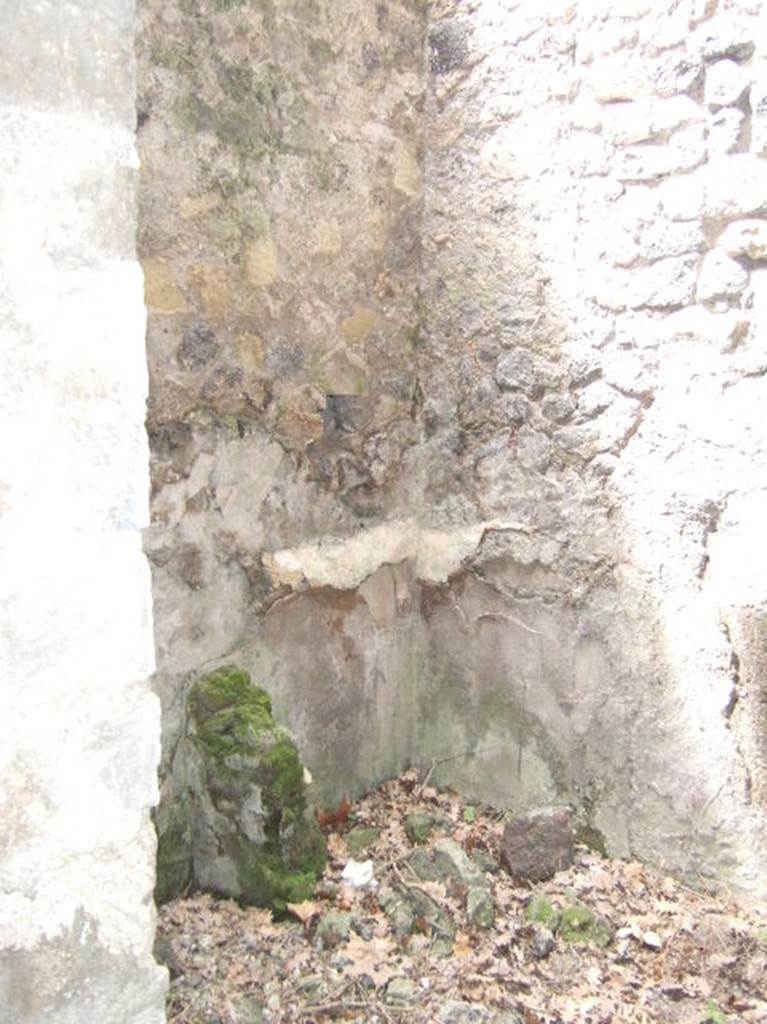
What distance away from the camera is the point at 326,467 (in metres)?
3.34

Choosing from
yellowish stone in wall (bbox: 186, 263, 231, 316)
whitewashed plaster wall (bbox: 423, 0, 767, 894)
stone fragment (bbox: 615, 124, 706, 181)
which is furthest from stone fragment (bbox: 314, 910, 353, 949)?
stone fragment (bbox: 615, 124, 706, 181)

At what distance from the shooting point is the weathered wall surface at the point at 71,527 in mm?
1200

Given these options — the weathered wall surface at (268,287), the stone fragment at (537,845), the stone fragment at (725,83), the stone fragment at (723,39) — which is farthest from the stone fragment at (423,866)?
the stone fragment at (723,39)

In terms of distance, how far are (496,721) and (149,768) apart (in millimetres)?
2273

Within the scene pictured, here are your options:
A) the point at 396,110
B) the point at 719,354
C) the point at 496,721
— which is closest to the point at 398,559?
the point at 496,721

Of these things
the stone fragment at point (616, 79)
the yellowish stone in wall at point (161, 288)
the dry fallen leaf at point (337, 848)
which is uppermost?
the stone fragment at point (616, 79)

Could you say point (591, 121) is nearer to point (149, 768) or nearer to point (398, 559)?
point (398, 559)

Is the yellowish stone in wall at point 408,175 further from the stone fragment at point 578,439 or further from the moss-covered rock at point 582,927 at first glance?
the moss-covered rock at point 582,927

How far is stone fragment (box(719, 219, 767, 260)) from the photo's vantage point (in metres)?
2.71

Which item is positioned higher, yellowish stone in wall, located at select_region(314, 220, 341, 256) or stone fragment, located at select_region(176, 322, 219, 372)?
yellowish stone in wall, located at select_region(314, 220, 341, 256)

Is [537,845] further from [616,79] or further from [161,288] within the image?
[616,79]

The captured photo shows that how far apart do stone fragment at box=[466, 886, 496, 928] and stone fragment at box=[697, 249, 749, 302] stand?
6.09 ft

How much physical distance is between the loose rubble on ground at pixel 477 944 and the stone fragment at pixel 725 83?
2.21m

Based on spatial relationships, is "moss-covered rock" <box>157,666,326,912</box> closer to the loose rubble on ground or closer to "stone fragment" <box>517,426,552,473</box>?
the loose rubble on ground
